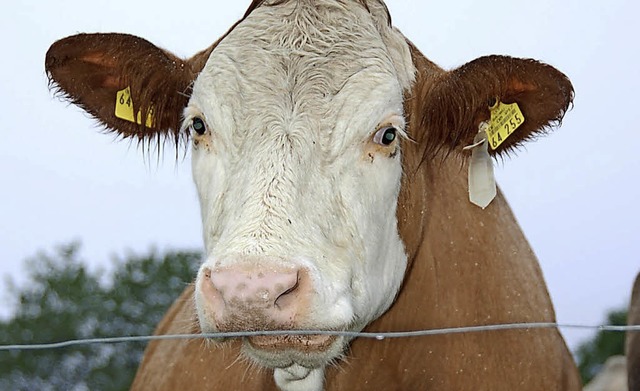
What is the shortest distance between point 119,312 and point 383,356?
18.1 meters

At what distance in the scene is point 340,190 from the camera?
341cm

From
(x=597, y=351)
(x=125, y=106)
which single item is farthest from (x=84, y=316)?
(x=125, y=106)

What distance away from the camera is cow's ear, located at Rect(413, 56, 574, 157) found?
372 centimetres

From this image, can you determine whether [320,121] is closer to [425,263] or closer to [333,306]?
[333,306]

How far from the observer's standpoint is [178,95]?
4121 mm

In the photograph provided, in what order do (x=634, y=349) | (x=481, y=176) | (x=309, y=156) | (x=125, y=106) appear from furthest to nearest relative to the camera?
(x=634, y=349) < (x=125, y=106) < (x=481, y=176) < (x=309, y=156)

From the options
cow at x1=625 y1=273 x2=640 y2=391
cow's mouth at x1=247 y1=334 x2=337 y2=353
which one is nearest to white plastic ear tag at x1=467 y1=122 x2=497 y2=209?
cow's mouth at x1=247 y1=334 x2=337 y2=353

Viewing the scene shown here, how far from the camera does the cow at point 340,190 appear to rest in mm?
3115

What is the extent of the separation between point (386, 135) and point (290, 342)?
92cm

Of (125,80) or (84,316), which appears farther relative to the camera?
(84,316)

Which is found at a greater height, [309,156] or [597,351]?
[309,156]

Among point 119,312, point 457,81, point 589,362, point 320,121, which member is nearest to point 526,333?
point 457,81

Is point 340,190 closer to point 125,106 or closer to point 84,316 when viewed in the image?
point 125,106

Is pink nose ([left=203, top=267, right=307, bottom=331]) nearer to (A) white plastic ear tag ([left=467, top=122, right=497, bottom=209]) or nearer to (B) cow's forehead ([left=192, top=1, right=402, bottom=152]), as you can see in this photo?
(B) cow's forehead ([left=192, top=1, right=402, bottom=152])
